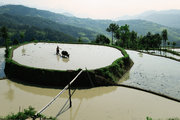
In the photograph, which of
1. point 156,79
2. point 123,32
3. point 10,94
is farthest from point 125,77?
point 123,32

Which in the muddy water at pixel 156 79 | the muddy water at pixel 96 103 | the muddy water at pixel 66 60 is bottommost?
the muddy water at pixel 96 103

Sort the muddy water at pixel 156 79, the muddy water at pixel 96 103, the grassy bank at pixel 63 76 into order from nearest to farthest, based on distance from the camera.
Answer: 1. the muddy water at pixel 96 103
2. the muddy water at pixel 156 79
3. the grassy bank at pixel 63 76

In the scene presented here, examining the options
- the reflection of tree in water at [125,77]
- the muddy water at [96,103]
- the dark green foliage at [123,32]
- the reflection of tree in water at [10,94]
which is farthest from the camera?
the dark green foliage at [123,32]

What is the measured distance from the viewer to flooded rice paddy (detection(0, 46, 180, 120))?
624 inches

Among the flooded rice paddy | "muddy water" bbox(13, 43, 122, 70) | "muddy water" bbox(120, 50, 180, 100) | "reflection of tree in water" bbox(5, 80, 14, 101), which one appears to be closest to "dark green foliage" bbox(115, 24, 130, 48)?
"muddy water" bbox(13, 43, 122, 70)

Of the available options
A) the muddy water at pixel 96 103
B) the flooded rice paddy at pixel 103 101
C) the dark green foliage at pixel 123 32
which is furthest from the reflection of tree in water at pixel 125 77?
the dark green foliage at pixel 123 32

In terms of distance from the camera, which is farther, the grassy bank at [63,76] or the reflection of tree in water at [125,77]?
the reflection of tree in water at [125,77]

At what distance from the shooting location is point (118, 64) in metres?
29.3

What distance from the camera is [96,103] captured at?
18359 mm

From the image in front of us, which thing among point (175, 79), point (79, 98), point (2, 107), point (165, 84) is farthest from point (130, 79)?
point (2, 107)

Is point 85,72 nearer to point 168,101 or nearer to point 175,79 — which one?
point 168,101

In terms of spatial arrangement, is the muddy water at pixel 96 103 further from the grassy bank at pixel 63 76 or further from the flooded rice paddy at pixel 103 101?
the grassy bank at pixel 63 76

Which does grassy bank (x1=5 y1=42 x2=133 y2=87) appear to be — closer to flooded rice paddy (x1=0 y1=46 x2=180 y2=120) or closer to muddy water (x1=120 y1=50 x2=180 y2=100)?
flooded rice paddy (x1=0 y1=46 x2=180 y2=120)

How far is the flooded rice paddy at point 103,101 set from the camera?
52.0 ft
